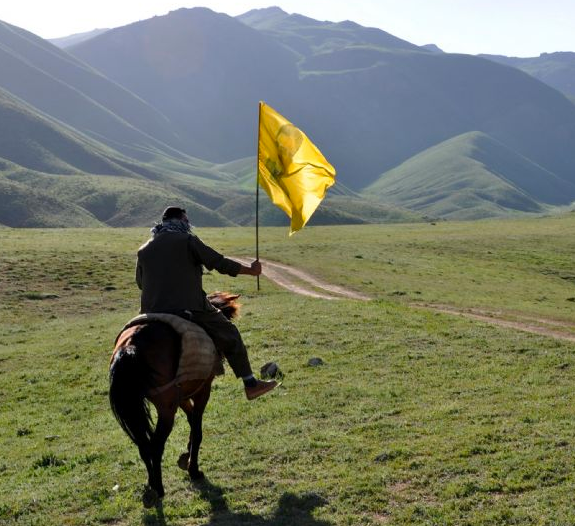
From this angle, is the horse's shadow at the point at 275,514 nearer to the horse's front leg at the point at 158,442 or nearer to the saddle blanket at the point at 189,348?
the horse's front leg at the point at 158,442

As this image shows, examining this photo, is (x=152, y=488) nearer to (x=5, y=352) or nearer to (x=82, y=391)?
(x=82, y=391)

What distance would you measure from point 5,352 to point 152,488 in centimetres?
1779

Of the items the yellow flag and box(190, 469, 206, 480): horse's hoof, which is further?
the yellow flag

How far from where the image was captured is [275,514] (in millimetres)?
9156

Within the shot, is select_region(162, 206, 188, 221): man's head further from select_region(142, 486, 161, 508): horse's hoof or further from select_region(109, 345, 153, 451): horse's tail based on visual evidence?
select_region(142, 486, 161, 508): horse's hoof

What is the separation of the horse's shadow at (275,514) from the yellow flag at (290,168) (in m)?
→ 5.63

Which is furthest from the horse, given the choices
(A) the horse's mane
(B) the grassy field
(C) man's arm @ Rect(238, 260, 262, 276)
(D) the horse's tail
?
(A) the horse's mane

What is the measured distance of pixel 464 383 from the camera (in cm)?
1548

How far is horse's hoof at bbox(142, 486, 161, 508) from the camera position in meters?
9.61

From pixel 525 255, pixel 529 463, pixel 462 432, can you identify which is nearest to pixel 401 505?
pixel 529 463

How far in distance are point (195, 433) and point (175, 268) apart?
255 centimetres

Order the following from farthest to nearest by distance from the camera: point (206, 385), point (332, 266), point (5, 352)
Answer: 1. point (332, 266)
2. point (5, 352)
3. point (206, 385)

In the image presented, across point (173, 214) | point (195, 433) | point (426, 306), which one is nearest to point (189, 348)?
point (195, 433)

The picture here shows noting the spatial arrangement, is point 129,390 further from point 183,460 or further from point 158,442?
point 183,460
